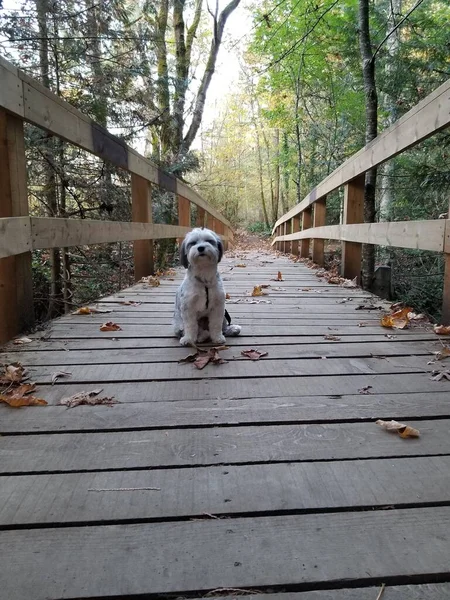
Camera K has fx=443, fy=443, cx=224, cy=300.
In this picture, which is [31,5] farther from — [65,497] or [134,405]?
[65,497]

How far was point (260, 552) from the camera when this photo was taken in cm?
108

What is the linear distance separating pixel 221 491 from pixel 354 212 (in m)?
4.56

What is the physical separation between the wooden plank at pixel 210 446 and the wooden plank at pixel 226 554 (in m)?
0.31

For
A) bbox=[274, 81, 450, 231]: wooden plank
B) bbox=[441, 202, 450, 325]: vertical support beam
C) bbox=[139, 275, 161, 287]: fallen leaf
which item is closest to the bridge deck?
bbox=[441, 202, 450, 325]: vertical support beam

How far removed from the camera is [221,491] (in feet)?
4.33

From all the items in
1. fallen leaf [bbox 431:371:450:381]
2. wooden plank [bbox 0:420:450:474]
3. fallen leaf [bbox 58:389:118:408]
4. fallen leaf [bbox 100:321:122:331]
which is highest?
fallen leaf [bbox 100:321:122:331]

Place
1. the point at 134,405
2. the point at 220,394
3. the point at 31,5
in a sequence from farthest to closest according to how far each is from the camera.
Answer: the point at 31,5 → the point at 220,394 → the point at 134,405

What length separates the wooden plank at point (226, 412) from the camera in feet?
5.73

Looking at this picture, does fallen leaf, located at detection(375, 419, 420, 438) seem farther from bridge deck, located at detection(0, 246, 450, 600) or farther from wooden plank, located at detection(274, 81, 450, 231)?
wooden plank, located at detection(274, 81, 450, 231)

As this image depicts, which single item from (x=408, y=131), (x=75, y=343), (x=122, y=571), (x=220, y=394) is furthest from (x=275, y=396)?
(x=408, y=131)

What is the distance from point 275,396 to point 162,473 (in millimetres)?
758

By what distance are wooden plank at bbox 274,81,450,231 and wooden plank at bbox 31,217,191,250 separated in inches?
99.2

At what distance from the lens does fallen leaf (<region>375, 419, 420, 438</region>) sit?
1642 millimetres

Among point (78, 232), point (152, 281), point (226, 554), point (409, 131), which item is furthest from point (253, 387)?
point (152, 281)
